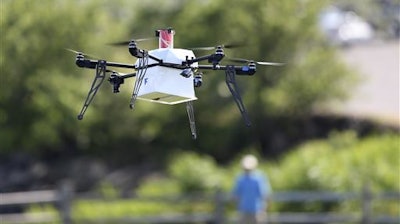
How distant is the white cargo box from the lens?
6.38m

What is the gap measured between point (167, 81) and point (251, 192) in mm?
10648

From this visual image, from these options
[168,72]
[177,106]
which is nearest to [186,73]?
[168,72]

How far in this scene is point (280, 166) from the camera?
20672 mm

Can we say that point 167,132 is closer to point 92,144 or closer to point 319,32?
point 92,144

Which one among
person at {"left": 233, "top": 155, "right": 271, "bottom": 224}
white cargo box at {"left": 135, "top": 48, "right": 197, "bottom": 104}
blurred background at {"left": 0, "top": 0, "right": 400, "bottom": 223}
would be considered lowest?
white cargo box at {"left": 135, "top": 48, "right": 197, "bottom": 104}

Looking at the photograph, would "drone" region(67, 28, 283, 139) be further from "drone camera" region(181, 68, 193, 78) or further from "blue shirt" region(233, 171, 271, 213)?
"blue shirt" region(233, 171, 271, 213)

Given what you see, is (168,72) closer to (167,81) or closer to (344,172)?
(167,81)

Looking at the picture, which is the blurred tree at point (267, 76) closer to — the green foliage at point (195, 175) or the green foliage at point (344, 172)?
the green foliage at point (195, 175)

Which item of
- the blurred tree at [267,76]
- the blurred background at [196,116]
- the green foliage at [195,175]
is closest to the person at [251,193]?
the blurred background at [196,116]

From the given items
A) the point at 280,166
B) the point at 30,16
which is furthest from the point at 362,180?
the point at 30,16

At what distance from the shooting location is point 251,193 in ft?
55.6

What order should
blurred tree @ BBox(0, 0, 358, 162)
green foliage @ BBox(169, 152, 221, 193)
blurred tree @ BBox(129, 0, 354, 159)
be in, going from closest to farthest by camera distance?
green foliage @ BBox(169, 152, 221, 193) → blurred tree @ BBox(0, 0, 358, 162) → blurred tree @ BBox(129, 0, 354, 159)

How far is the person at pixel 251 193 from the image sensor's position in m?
16.8

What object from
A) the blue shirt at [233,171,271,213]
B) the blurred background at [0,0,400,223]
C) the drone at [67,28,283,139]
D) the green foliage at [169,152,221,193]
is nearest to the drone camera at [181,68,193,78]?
the drone at [67,28,283,139]
